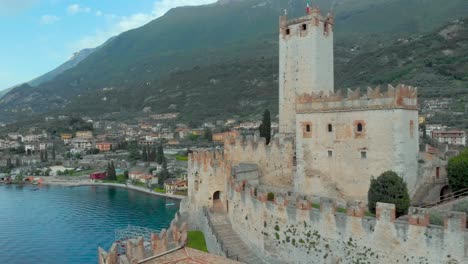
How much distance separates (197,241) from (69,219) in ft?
132

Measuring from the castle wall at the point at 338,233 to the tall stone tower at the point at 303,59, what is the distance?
7155 mm

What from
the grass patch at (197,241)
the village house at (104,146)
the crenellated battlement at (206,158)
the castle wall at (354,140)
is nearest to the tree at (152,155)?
the village house at (104,146)

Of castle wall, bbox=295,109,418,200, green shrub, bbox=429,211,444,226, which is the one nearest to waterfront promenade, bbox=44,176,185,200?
castle wall, bbox=295,109,418,200

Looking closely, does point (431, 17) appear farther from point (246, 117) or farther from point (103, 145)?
point (103, 145)

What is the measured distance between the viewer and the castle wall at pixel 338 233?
1339 cm

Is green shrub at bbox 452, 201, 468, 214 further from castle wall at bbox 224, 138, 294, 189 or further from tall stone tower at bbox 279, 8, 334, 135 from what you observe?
tall stone tower at bbox 279, 8, 334, 135

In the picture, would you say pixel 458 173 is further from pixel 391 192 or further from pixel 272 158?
pixel 272 158

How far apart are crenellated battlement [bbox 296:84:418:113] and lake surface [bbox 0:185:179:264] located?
91.2 ft

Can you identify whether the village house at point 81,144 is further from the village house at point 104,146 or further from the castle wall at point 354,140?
the castle wall at point 354,140

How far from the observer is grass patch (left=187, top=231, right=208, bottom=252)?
21.2m

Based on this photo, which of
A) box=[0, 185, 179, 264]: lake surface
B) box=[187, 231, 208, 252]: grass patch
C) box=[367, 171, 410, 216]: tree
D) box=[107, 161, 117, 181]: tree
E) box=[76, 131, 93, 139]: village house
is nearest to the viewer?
box=[367, 171, 410, 216]: tree

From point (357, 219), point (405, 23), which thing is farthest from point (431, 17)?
point (357, 219)

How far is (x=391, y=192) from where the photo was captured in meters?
17.9

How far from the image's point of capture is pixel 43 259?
41.9m
